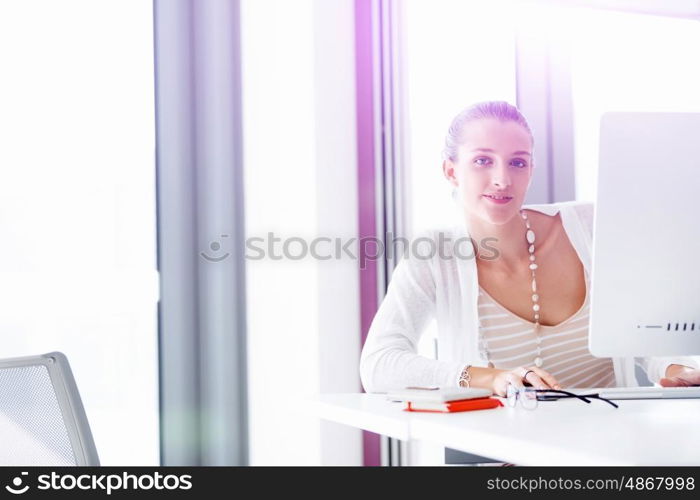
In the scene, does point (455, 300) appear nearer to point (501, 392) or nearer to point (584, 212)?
point (584, 212)

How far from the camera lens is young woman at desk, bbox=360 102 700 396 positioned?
1.97 m

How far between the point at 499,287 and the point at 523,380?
667mm

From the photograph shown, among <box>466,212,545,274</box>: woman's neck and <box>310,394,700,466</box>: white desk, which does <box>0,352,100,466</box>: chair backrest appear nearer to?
<box>310,394,700,466</box>: white desk

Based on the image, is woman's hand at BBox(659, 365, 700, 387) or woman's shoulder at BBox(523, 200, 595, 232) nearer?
woman's hand at BBox(659, 365, 700, 387)

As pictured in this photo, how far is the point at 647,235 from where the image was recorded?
132cm

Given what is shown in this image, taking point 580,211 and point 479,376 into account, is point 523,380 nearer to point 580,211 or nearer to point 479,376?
point 479,376

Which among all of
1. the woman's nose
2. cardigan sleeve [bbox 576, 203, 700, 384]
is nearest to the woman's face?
the woman's nose

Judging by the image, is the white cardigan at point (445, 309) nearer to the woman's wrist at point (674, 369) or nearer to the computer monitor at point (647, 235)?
the woman's wrist at point (674, 369)

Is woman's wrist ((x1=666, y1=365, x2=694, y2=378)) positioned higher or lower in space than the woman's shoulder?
lower

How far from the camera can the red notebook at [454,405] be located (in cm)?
125

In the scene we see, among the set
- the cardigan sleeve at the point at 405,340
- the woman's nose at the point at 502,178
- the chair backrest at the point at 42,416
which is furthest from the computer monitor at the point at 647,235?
the woman's nose at the point at 502,178

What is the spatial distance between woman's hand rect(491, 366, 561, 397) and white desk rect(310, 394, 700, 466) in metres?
0.06

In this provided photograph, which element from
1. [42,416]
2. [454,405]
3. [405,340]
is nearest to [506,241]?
[405,340]

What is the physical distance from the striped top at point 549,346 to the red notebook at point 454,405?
0.71 metres
